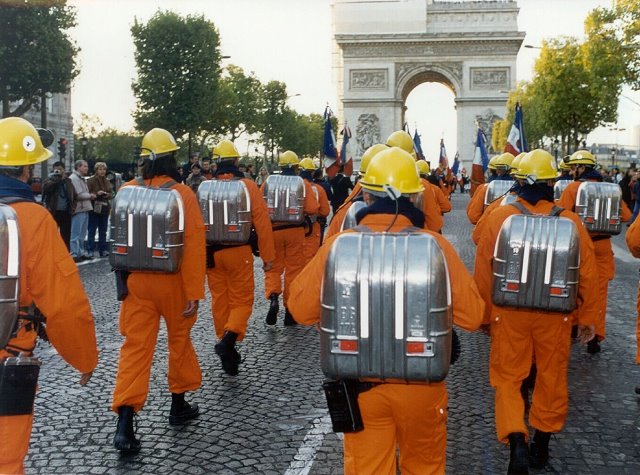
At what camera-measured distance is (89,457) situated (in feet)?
16.5

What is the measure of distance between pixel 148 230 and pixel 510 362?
2.34 meters

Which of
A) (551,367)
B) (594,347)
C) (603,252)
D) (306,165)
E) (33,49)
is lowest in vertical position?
(594,347)

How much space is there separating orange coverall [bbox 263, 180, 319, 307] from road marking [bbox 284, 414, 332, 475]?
3949 millimetres

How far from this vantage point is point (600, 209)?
820 centimetres

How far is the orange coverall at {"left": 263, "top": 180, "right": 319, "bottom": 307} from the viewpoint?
9.71 m

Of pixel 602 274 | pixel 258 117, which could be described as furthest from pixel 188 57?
pixel 602 274

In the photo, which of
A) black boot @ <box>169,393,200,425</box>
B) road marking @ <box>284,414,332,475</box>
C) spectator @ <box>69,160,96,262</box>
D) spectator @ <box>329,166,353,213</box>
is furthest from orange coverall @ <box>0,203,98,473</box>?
spectator @ <box>329,166,353,213</box>

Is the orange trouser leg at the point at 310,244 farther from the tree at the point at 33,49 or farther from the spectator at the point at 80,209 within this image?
the tree at the point at 33,49

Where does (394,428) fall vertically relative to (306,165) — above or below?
below

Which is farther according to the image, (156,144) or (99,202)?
(99,202)

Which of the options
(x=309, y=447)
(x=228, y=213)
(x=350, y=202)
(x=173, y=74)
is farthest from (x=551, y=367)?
(x=173, y=74)

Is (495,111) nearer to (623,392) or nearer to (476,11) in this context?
(476,11)

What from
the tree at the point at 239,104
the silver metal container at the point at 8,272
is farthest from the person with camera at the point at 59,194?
the tree at the point at 239,104

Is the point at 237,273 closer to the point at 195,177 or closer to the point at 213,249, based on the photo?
the point at 213,249
